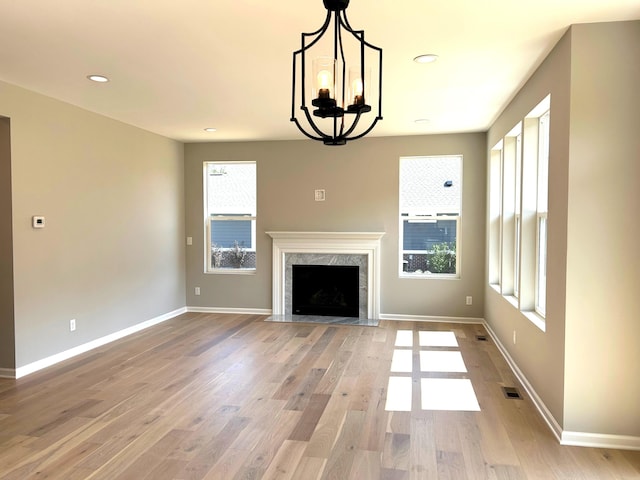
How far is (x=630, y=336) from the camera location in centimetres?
273

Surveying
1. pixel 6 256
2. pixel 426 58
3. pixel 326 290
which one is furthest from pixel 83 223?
pixel 426 58

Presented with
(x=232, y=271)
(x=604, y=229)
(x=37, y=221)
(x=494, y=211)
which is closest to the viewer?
(x=604, y=229)

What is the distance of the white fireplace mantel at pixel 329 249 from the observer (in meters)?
6.42

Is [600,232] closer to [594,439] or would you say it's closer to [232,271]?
[594,439]

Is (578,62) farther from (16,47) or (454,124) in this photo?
(16,47)

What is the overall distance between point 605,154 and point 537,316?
1502 mm

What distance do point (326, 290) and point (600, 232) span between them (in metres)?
4.29

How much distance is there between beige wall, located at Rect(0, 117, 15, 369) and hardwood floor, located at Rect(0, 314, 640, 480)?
1.08 ft

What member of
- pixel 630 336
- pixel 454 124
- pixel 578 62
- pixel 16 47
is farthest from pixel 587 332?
pixel 16 47

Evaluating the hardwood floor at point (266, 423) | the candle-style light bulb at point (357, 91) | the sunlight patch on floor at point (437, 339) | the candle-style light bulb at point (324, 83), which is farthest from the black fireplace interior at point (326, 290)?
the candle-style light bulb at point (324, 83)

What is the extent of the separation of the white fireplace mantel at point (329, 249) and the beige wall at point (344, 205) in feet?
0.40

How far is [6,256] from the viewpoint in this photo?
4.04 meters

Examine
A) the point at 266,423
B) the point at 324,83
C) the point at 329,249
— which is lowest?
the point at 266,423

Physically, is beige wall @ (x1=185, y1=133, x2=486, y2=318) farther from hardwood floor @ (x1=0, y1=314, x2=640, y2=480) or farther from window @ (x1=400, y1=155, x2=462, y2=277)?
hardwood floor @ (x1=0, y1=314, x2=640, y2=480)
